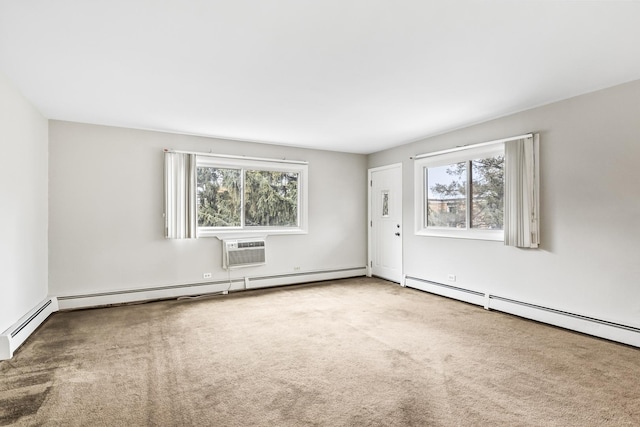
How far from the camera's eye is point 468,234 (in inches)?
185

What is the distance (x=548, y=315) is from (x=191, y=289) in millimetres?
4744

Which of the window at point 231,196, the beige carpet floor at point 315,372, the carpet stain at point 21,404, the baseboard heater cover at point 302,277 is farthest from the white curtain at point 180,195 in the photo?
the carpet stain at point 21,404

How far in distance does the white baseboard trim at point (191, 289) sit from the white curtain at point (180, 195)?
2.69 feet

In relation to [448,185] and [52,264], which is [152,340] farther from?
[448,185]

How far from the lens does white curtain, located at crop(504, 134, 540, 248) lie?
3.80 m

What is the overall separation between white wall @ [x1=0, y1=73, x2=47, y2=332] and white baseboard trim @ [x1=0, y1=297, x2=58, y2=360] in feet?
0.21

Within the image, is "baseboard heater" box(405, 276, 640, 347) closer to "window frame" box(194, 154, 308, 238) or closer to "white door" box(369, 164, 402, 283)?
"white door" box(369, 164, 402, 283)

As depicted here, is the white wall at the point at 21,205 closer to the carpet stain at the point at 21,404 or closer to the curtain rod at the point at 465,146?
the carpet stain at the point at 21,404

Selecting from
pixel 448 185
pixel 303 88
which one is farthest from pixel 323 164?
pixel 303 88

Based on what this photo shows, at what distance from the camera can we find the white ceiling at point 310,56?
80.6 inches

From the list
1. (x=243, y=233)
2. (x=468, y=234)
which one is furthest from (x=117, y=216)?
(x=468, y=234)

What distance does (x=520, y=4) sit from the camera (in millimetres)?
1977

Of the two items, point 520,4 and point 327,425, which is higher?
point 520,4

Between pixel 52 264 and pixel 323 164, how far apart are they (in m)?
4.36
